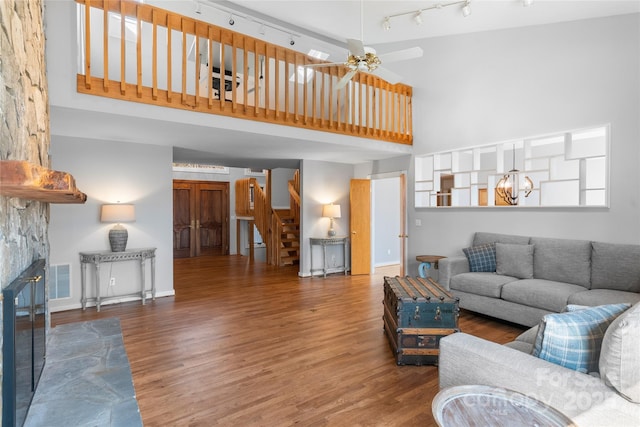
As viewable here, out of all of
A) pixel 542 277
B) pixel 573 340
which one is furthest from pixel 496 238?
pixel 573 340

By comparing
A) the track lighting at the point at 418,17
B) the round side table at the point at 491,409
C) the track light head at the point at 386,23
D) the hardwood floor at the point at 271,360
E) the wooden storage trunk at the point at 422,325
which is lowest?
the hardwood floor at the point at 271,360

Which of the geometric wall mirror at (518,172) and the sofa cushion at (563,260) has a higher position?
the geometric wall mirror at (518,172)

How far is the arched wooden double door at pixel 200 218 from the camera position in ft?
31.8

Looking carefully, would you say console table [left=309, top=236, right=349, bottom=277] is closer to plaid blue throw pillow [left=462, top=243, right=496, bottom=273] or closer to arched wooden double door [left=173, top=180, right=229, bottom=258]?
plaid blue throw pillow [left=462, top=243, right=496, bottom=273]

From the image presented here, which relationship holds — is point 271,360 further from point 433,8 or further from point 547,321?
point 433,8

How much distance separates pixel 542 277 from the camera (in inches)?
163

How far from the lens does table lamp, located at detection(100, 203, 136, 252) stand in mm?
4605

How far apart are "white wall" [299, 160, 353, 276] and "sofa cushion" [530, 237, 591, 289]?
386 centimetres

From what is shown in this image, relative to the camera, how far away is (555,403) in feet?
4.90

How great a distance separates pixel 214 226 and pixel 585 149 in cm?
916

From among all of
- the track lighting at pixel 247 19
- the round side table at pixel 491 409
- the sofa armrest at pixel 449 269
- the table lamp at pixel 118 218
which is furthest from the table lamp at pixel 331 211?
the round side table at pixel 491 409

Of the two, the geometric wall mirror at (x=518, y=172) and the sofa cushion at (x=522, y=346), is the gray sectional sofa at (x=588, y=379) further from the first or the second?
the geometric wall mirror at (x=518, y=172)

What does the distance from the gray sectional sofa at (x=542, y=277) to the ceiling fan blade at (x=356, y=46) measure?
2.88m

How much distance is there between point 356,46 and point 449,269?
9.91ft
